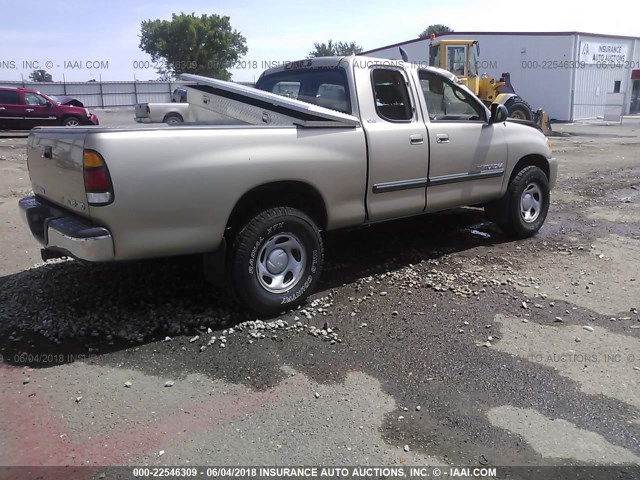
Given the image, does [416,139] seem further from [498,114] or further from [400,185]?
[498,114]

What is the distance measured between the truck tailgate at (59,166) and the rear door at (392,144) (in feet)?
7.69

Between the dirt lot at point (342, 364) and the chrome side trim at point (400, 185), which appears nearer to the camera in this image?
the dirt lot at point (342, 364)

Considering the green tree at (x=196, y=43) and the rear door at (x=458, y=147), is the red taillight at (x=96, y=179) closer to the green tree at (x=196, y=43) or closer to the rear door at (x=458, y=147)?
the rear door at (x=458, y=147)

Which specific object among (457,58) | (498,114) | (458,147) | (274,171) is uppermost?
(457,58)

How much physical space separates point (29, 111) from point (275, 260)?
1818cm

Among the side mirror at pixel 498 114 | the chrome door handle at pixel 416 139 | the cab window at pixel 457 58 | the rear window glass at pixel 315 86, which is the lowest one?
the chrome door handle at pixel 416 139

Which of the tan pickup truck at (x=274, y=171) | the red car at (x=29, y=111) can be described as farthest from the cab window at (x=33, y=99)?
the tan pickup truck at (x=274, y=171)

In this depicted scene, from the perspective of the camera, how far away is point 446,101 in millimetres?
5902

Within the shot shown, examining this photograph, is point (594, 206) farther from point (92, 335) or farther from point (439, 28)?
point (439, 28)

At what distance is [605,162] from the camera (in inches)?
560

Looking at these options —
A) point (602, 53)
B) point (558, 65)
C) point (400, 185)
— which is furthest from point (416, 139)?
point (602, 53)

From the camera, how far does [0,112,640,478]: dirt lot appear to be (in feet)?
9.81

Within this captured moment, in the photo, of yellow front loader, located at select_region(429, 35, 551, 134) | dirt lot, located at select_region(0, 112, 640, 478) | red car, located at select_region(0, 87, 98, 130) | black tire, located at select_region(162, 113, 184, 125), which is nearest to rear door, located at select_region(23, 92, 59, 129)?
red car, located at select_region(0, 87, 98, 130)

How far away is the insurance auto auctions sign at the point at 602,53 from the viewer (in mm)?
34500
